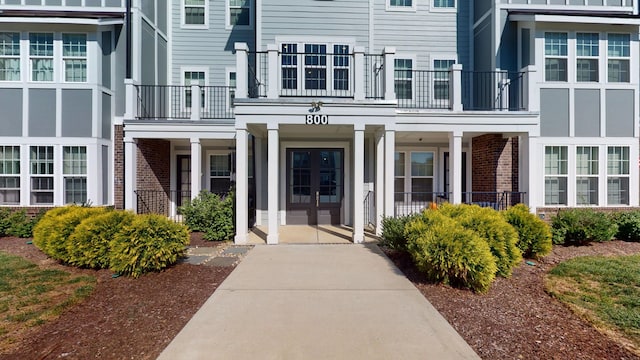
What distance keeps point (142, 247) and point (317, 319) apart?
360 cm

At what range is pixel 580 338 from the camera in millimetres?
3809

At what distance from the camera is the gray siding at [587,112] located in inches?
385

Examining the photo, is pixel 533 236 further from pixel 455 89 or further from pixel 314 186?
pixel 314 186

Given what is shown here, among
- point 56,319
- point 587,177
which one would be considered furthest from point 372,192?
point 56,319

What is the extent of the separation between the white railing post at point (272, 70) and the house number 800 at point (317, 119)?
1.03m

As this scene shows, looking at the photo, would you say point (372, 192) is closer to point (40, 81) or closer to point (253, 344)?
point (253, 344)

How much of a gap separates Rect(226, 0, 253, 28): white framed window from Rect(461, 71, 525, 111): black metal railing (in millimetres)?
8228

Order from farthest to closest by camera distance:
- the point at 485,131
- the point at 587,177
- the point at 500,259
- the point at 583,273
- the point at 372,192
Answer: the point at 372,192 → the point at 587,177 → the point at 485,131 → the point at 583,273 → the point at 500,259

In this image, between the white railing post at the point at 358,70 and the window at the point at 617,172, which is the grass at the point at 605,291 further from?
the white railing post at the point at 358,70

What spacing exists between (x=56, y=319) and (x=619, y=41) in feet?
51.1

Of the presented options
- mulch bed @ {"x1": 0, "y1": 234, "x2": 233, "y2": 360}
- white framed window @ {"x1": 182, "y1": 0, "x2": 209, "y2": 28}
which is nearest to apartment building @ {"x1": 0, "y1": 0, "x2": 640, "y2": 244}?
white framed window @ {"x1": 182, "y1": 0, "x2": 209, "y2": 28}

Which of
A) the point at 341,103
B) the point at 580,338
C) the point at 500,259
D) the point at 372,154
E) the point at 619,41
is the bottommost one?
the point at 580,338

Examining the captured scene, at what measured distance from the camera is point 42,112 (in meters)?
9.77

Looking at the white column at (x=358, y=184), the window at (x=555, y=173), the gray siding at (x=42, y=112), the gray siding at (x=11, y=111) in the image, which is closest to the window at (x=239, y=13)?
the gray siding at (x=42, y=112)
